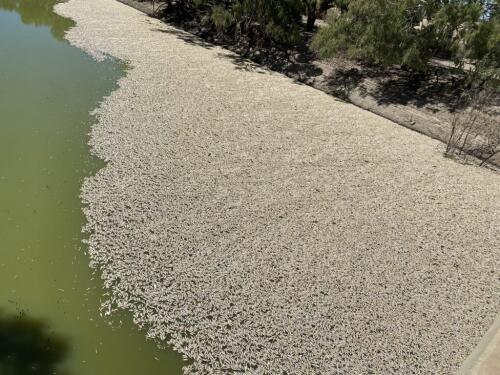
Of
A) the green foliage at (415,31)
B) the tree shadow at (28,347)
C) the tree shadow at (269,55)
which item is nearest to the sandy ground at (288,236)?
the tree shadow at (28,347)

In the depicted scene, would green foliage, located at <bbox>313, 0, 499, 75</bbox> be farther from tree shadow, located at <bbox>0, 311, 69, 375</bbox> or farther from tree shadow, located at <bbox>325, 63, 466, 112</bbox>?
tree shadow, located at <bbox>0, 311, 69, 375</bbox>

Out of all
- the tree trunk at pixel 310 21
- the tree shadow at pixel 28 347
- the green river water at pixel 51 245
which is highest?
the tree trunk at pixel 310 21

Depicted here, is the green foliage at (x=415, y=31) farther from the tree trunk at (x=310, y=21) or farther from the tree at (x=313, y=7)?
the tree trunk at (x=310, y=21)

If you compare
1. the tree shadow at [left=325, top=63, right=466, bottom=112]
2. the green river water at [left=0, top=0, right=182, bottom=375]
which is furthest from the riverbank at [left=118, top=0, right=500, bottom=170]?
the green river water at [left=0, top=0, right=182, bottom=375]

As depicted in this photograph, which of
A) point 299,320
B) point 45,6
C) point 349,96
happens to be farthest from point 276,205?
point 45,6

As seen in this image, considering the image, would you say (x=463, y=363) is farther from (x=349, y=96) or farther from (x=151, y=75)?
(x=151, y=75)

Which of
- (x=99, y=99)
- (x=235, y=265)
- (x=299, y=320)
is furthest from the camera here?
(x=99, y=99)
